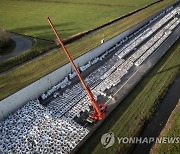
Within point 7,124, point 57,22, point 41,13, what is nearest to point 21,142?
point 7,124

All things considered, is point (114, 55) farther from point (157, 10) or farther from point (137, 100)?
point (157, 10)

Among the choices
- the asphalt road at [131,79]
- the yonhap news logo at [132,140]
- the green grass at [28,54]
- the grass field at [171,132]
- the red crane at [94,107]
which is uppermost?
the green grass at [28,54]

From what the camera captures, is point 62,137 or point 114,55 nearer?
point 62,137

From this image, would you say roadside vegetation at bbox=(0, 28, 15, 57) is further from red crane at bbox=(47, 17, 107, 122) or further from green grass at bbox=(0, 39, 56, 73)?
red crane at bbox=(47, 17, 107, 122)

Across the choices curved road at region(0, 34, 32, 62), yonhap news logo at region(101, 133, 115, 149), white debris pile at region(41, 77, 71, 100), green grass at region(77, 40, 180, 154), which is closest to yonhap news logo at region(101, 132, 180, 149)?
yonhap news logo at region(101, 133, 115, 149)

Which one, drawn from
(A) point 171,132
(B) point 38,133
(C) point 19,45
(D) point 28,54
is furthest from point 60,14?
(A) point 171,132

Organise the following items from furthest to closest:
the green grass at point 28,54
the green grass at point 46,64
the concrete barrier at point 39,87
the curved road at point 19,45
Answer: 1. the curved road at point 19,45
2. the green grass at point 28,54
3. the green grass at point 46,64
4. the concrete barrier at point 39,87

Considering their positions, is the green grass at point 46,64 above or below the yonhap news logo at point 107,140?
above

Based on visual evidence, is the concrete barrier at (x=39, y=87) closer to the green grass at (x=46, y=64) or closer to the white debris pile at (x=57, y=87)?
the white debris pile at (x=57, y=87)

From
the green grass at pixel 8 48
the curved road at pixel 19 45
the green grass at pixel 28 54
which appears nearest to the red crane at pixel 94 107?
the green grass at pixel 28 54
